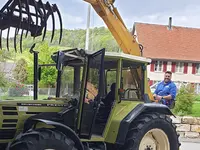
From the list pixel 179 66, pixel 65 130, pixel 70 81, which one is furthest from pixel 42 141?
pixel 179 66

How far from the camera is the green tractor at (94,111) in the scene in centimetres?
512

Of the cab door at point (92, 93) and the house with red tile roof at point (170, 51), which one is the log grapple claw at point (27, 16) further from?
the house with red tile roof at point (170, 51)

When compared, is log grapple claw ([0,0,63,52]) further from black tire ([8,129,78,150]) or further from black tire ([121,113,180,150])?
black tire ([121,113,180,150])

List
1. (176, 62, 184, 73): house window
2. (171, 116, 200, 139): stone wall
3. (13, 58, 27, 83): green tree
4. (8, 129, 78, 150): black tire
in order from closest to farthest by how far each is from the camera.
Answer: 1. (8, 129, 78, 150): black tire
2. (171, 116, 200, 139): stone wall
3. (13, 58, 27, 83): green tree
4. (176, 62, 184, 73): house window

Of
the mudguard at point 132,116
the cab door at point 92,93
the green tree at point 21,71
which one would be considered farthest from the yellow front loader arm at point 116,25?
the green tree at point 21,71

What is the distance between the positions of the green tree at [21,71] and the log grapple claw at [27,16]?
21915mm

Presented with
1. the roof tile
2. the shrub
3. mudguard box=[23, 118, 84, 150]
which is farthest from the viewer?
the roof tile

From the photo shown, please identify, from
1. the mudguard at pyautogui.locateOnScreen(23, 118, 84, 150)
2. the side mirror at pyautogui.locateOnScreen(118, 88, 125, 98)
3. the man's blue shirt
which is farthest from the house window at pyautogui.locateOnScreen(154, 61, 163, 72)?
the mudguard at pyautogui.locateOnScreen(23, 118, 84, 150)

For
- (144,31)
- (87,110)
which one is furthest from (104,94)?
(144,31)

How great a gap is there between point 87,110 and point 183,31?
37.3 metres

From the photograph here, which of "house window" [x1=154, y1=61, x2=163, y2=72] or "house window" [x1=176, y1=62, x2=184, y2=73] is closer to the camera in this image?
"house window" [x1=154, y1=61, x2=163, y2=72]

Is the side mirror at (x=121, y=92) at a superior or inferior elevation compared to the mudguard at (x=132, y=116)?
superior

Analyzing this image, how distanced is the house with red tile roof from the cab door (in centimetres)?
3227

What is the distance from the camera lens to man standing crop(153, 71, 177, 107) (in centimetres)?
830
